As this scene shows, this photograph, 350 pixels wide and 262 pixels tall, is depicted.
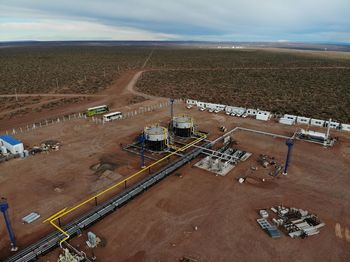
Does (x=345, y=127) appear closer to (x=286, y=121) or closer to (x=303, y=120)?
(x=303, y=120)

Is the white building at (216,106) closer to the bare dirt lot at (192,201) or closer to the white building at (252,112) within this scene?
the white building at (252,112)

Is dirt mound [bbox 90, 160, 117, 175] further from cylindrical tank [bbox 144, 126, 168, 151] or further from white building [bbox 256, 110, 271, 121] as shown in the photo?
white building [bbox 256, 110, 271, 121]

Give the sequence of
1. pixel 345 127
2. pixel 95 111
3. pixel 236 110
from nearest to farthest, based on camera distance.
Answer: pixel 345 127 → pixel 236 110 → pixel 95 111

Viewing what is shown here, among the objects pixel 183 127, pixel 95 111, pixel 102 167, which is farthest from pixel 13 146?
pixel 183 127

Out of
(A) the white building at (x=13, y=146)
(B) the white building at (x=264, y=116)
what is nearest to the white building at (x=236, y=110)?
(B) the white building at (x=264, y=116)

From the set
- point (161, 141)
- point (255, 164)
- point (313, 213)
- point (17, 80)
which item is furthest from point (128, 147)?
point (17, 80)

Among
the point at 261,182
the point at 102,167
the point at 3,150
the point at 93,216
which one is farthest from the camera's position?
the point at 3,150

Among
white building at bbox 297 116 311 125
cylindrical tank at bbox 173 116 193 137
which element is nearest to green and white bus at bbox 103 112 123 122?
cylindrical tank at bbox 173 116 193 137
